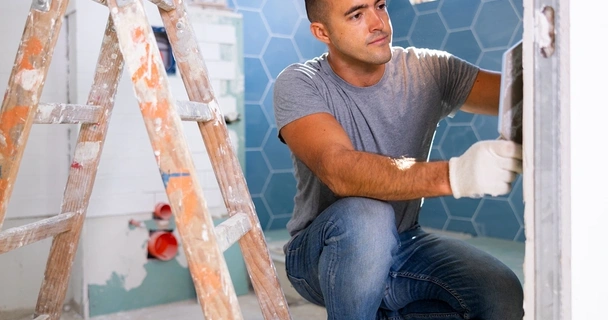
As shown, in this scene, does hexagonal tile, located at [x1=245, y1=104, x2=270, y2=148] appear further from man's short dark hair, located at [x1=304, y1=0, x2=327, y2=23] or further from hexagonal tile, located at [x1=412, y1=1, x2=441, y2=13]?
man's short dark hair, located at [x1=304, y1=0, x2=327, y2=23]

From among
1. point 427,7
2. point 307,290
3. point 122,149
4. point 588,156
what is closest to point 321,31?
point 307,290

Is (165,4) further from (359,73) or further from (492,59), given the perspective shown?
(492,59)

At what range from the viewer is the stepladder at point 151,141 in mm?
1024

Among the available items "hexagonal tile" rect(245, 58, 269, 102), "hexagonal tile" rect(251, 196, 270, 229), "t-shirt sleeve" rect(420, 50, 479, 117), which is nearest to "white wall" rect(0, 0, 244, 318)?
"hexagonal tile" rect(245, 58, 269, 102)

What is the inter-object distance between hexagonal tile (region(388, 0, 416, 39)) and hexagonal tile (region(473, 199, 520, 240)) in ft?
3.64

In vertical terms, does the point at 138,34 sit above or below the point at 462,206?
above

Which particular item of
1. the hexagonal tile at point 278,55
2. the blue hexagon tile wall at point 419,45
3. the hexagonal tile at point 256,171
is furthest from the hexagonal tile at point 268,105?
the hexagonal tile at point 256,171

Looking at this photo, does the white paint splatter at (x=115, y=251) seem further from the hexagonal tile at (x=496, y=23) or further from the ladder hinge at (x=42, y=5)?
the hexagonal tile at (x=496, y=23)

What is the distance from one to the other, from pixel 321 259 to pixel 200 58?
52cm

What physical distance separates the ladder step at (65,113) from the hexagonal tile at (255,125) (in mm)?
2152

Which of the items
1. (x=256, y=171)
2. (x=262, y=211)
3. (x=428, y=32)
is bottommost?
(x=262, y=211)

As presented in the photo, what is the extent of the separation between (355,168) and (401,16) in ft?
8.20

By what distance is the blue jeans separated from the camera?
51.2 inches

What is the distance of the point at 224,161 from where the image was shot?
4.36 ft
